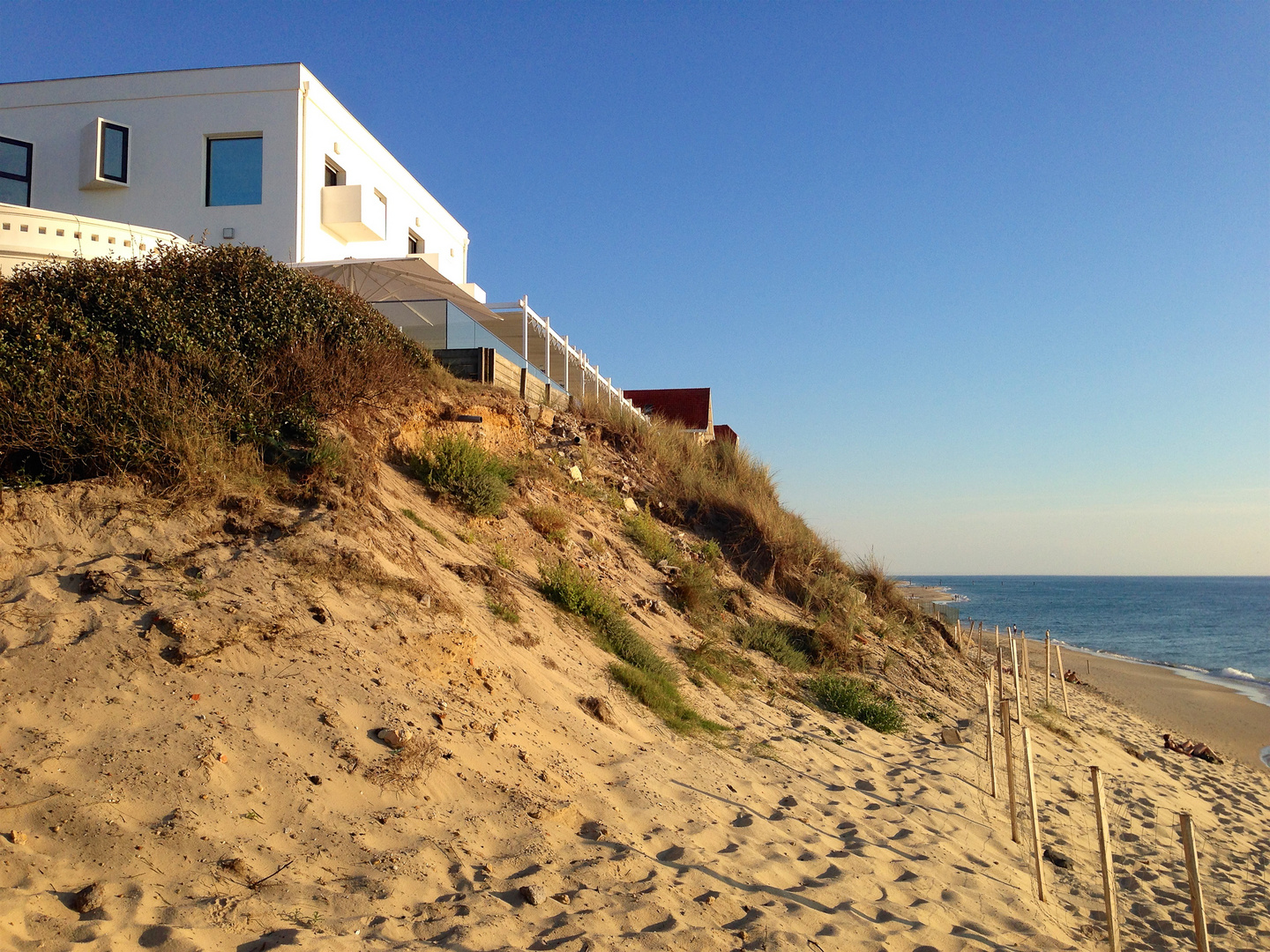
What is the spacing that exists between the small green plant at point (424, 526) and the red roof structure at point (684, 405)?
65.4 feet

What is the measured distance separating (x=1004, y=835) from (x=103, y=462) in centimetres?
822

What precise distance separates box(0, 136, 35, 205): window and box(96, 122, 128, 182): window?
5.22 feet

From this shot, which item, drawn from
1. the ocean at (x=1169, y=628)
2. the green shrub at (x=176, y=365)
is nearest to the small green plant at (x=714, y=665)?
the green shrub at (x=176, y=365)

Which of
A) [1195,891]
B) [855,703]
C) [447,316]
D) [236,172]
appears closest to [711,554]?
[855,703]

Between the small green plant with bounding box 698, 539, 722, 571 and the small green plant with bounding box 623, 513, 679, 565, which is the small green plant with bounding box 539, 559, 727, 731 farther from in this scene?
the small green plant with bounding box 698, 539, 722, 571

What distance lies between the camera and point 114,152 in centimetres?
1684

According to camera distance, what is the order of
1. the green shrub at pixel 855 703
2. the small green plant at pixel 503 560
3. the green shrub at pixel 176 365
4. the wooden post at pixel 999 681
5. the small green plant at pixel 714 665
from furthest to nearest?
the wooden post at pixel 999 681 < the green shrub at pixel 855 703 < the small green plant at pixel 714 665 < the small green plant at pixel 503 560 < the green shrub at pixel 176 365

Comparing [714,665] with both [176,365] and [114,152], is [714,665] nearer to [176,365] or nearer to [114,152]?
[176,365]

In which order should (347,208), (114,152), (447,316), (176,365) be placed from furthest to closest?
(347,208) < (114,152) < (447,316) < (176,365)

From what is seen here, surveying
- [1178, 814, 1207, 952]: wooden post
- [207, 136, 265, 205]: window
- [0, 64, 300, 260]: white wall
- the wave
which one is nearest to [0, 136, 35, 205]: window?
[0, 64, 300, 260]: white wall

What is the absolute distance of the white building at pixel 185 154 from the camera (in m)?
16.7

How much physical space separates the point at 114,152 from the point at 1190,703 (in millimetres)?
28420

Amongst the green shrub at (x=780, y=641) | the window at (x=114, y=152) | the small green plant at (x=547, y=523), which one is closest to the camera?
the small green plant at (x=547, y=523)

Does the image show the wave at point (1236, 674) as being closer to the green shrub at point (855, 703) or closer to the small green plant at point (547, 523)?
the green shrub at point (855, 703)
